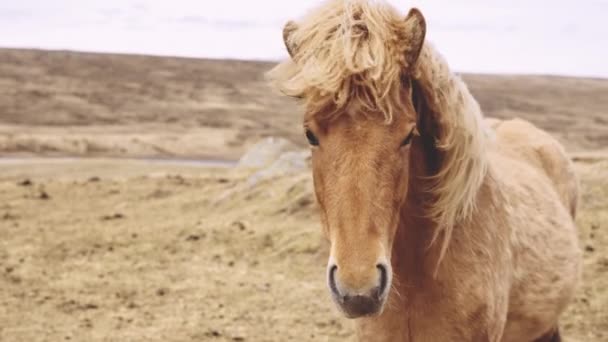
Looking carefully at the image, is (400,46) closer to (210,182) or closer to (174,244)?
(174,244)

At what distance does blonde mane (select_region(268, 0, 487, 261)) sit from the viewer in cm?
280

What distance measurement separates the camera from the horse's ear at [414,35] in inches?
114

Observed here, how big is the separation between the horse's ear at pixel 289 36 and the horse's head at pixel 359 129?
6 cm

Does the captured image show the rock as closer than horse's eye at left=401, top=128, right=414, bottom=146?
No

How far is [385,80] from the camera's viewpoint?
2807 mm

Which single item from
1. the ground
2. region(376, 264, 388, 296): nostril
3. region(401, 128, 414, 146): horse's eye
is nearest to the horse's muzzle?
region(376, 264, 388, 296): nostril

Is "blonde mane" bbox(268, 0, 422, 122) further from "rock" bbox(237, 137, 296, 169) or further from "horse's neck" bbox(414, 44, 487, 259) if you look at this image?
"rock" bbox(237, 137, 296, 169)

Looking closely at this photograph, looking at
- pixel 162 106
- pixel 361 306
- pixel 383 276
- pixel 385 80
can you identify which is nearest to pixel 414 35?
pixel 385 80

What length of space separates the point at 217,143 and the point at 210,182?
68.3 feet

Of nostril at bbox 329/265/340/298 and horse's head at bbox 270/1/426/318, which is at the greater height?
horse's head at bbox 270/1/426/318

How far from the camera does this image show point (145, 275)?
8953mm

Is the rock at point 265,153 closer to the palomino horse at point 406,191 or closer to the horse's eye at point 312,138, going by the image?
the palomino horse at point 406,191

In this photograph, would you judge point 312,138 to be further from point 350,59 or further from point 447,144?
point 447,144

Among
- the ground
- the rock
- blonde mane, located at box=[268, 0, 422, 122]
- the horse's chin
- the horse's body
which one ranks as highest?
blonde mane, located at box=[268, 0, 422, 122]
